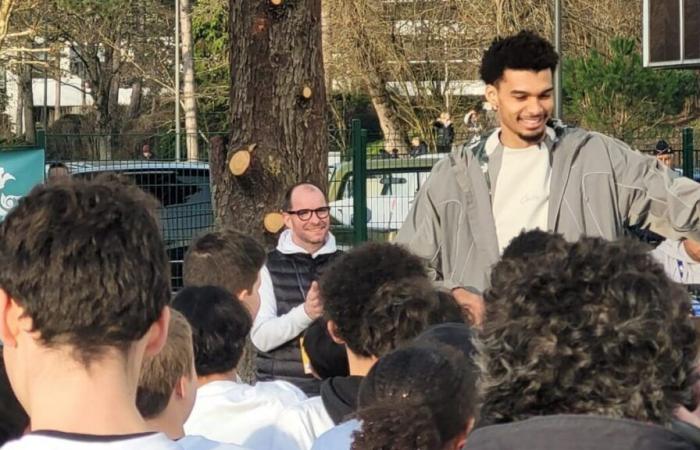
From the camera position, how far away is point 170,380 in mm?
3006

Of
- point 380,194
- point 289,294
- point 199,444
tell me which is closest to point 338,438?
point 199,444

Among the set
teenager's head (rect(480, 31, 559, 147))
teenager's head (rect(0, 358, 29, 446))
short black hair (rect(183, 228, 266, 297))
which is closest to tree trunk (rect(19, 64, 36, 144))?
short black hair (rect(183, 228, 266, 297))

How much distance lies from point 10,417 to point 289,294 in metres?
3.05

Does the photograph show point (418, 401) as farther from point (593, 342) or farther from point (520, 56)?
point (520, 56)

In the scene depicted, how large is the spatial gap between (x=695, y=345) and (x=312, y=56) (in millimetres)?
5850

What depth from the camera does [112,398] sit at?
6.87 ft

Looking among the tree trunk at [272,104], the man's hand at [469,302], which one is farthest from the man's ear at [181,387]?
the tree trunk at [272,104]

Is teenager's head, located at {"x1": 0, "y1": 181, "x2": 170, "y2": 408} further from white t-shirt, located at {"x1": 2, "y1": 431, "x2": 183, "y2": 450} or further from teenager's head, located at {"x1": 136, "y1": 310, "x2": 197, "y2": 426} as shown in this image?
teenager's head, located at {"x1": 136, "y1": 310, "x2": 197, "y2": 426}

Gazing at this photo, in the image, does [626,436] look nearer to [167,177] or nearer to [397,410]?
[397,410]

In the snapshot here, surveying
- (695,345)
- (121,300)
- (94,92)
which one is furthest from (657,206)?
(94,92)

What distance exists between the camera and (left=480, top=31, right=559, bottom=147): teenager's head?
4.86 metres

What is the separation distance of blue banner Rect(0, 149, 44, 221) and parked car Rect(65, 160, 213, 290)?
1.23ft

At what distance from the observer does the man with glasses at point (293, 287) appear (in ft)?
18.9

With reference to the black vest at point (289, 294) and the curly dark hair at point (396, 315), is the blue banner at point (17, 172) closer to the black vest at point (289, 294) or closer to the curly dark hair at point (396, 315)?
the black vest at point (289, 294)
